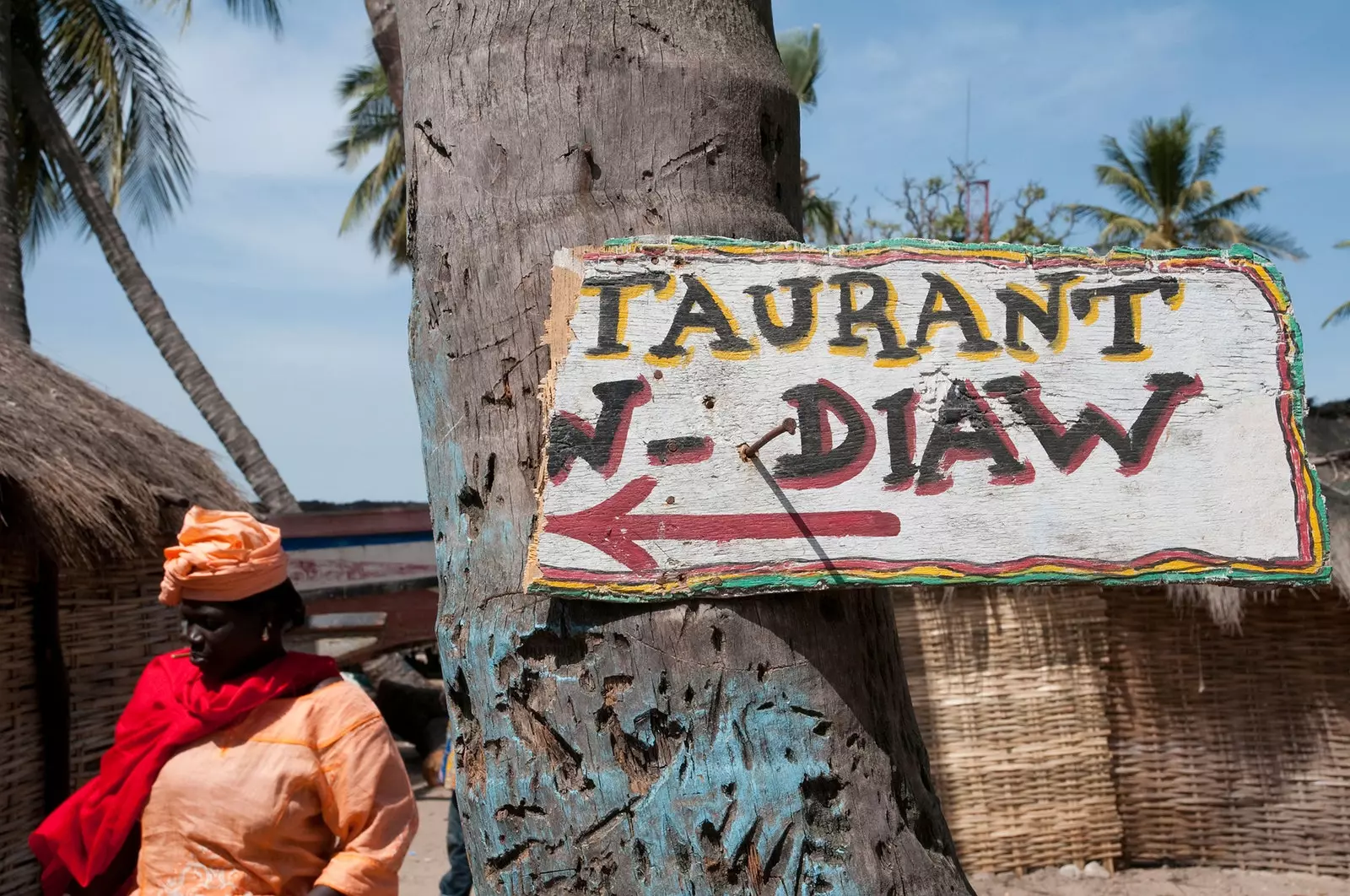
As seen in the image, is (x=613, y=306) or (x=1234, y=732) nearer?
(x=613, y=306)

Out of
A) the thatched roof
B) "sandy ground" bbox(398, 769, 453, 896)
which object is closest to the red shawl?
the thatched roof

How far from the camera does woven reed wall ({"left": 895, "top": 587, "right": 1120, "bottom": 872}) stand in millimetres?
6715

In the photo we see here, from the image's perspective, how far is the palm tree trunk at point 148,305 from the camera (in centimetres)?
1304

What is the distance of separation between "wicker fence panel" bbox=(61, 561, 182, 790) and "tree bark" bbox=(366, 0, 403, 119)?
4215mm

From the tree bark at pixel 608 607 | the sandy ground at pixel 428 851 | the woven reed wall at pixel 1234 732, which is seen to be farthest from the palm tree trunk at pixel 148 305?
the tree bark at pixel 608 607

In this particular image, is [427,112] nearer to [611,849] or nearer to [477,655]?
[477,655]

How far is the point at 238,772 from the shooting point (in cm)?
236

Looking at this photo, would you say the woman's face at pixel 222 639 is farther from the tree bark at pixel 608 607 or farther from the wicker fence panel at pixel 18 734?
the wicker fence panel at pixel 18 734

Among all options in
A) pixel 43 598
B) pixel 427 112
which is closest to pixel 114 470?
pixel 43 598

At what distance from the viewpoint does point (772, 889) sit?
1.29 metres

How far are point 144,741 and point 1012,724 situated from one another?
5340 millimetres

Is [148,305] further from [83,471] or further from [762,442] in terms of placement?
[762,442]

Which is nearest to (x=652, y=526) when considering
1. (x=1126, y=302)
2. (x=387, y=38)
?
(x=1126, y=302)

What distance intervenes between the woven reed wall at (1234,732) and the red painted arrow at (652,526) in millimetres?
6121
